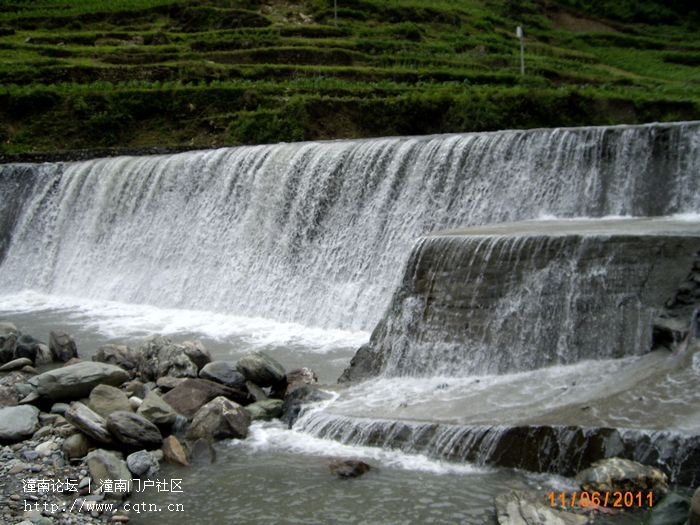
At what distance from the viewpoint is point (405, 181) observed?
44.7 ft

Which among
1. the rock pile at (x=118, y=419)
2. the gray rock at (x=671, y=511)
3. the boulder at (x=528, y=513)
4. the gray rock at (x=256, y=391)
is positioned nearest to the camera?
the gray rock at (x=671, y=511)

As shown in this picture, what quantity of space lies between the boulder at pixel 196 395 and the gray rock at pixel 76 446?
108 cm

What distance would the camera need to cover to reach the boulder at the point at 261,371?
859 centimetres

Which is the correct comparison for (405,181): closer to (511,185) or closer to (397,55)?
(511,185)

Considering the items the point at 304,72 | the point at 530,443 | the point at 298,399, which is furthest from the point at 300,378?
the point at 304,72

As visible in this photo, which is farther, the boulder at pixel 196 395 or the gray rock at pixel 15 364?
the gray rock at pixel 15 364

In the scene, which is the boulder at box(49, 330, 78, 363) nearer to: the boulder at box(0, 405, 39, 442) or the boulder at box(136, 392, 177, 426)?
the boulder at box(0, 405, 39, 442)

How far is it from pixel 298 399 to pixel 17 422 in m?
2.77

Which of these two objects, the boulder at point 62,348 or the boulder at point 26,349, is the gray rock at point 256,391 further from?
the boulder at point 26,349

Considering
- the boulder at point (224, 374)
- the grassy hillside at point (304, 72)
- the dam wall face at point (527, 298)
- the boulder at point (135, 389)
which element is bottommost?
the boulder at point (135, 389)

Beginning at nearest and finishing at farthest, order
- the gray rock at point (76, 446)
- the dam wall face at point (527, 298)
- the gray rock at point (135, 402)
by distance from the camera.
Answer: the gray rock at point (76, 446) < the dam wall face at point (527, 298) < the gray rock at point (135, 402)

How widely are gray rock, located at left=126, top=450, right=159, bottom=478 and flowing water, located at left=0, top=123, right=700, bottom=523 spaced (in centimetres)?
31

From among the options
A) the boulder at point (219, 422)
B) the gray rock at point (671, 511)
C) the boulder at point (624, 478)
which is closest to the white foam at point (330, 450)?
the boulder at point (219, 422)

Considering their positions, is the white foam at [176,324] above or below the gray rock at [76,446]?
below
